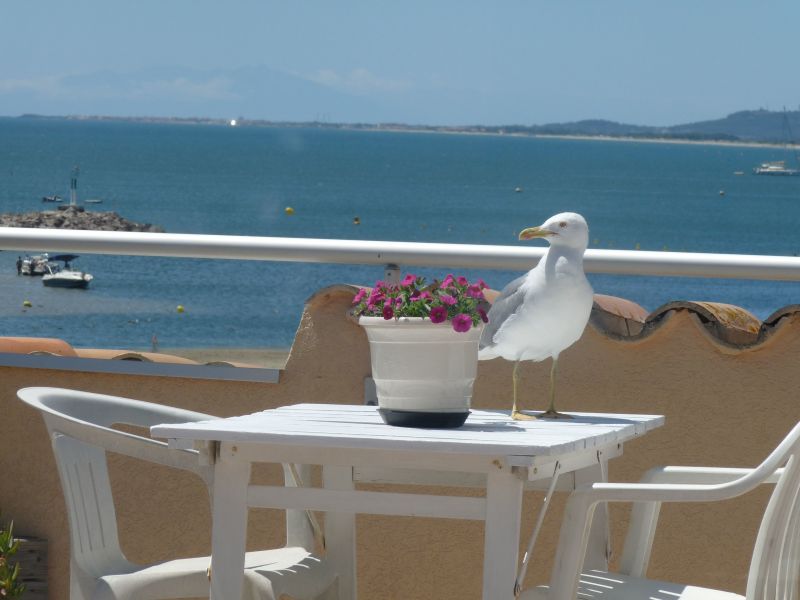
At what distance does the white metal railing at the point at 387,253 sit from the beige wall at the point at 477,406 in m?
0.18

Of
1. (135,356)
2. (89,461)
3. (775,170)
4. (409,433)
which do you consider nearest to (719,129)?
(775,170)

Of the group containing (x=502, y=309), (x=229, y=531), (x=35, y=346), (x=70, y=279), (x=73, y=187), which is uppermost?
(x=502, y=309)

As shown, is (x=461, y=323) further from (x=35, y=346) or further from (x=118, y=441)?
(x=35, y=346)

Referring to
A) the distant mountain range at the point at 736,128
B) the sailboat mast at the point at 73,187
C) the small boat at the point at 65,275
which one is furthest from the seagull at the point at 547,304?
the distant mountain range at the point at 736,128

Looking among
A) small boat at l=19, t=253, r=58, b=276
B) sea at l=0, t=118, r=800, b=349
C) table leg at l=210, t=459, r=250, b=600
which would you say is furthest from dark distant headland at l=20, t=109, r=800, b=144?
table leg at l=210, t=459, r=250, b=600

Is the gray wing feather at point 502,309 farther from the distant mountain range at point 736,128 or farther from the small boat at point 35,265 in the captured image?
the distant mountain range at point 736,128

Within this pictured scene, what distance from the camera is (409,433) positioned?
2379 mm

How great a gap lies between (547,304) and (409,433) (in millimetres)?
457

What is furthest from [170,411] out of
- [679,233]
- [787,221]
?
[787,221]

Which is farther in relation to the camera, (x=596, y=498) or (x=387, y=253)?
(x=387, y=253)

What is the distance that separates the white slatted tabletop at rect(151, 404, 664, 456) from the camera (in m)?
2.23

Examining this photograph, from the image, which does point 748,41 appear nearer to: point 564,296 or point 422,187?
point 422,187

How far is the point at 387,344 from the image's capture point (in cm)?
251

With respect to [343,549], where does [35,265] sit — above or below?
above
